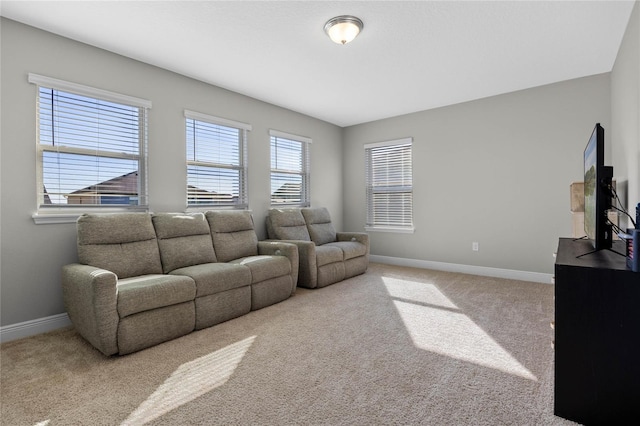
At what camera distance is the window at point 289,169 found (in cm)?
489

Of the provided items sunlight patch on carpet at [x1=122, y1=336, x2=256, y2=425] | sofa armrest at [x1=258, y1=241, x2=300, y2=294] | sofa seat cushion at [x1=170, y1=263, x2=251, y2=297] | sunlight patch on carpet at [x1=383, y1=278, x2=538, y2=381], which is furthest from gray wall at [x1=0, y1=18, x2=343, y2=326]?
sunlight patch on carpet at [x1=383, y1=278, x2=538, y2=381]

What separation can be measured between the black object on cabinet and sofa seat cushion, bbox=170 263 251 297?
2.40m

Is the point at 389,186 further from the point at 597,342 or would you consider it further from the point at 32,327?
the point at 32,327

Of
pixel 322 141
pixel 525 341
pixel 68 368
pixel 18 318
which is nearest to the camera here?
pixel 68 368

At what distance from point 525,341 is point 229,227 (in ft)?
9.92

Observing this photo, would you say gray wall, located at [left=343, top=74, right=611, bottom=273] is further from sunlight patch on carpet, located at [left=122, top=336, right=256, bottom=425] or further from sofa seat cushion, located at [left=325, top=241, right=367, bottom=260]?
sunlight patch on carpet, located at [left=122, top=336, right=256, bottom=425]

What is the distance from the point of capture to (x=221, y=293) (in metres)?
2.90

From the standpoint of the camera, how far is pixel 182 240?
3.26 meters

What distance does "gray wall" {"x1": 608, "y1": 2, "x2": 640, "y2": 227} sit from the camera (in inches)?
94.7

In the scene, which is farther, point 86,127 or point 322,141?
point 322,141

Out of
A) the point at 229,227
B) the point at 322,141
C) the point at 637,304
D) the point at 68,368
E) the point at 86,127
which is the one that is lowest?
the point at 68,368

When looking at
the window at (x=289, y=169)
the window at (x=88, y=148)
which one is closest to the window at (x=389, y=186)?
the window at (x=289, y=169)

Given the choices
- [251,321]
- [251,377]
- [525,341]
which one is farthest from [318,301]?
[525,341]

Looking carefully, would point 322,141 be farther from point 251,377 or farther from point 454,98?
point 251,377
